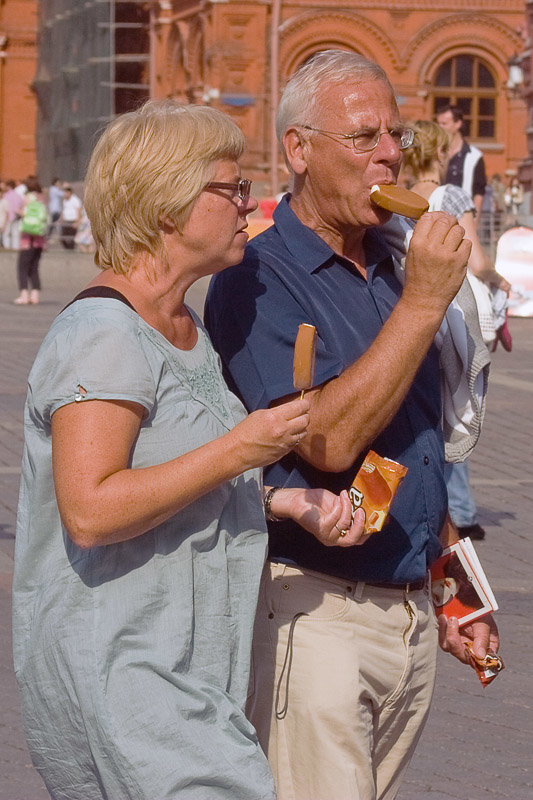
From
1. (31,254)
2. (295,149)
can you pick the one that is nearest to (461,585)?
(295,149)

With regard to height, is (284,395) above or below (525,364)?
above

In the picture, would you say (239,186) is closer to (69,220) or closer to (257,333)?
(257,333)

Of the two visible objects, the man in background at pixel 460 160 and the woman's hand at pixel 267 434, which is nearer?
the woman's hand at pixel 267 434

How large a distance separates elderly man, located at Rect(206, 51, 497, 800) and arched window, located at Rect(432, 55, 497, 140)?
45.5 meters

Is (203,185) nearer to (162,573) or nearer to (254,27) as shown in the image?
(162,573)

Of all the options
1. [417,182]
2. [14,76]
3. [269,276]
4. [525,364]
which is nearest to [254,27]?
[14,76]

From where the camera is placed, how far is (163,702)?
262cm

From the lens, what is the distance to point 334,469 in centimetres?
295

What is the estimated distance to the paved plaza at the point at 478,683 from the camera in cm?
475

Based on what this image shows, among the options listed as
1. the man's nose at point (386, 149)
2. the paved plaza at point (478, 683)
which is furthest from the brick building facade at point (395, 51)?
the man's nose at point (386, 149)

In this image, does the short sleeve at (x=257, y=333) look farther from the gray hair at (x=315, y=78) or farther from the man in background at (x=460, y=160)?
the man in background at (x=460, y=160)

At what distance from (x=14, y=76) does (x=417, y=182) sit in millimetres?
56244

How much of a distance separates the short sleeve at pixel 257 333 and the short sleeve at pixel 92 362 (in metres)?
0.38

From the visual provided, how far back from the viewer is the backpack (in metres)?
23.6
